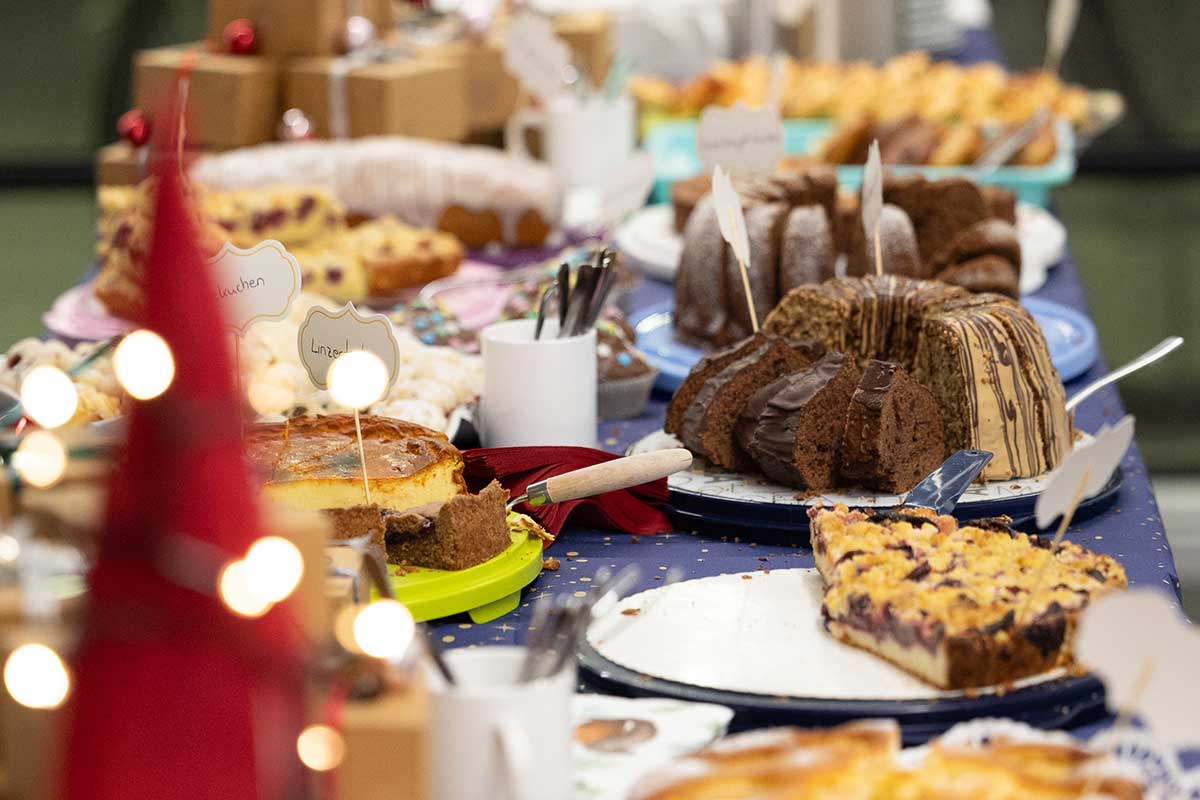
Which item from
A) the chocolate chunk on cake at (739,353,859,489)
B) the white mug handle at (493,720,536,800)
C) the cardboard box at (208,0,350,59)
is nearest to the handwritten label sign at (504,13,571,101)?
the cardboard box at (208,0,350,59)

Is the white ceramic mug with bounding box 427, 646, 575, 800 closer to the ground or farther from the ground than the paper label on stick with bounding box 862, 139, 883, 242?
closer to the ground

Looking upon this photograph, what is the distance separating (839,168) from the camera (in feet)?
13.9

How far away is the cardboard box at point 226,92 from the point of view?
12.7ft

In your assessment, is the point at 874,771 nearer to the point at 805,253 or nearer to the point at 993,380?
the point at 993,380

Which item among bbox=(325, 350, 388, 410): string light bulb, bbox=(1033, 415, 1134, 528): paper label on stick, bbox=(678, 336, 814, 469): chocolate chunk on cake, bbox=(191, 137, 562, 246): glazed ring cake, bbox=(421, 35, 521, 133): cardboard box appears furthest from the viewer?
bbox=(421, 35, 521, 133): cardboard box

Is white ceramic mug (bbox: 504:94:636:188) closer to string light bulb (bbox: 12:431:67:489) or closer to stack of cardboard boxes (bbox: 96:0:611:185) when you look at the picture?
stack of cardboard boxes (bbox: 96:0:611:185)

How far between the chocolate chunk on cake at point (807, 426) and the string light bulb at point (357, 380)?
0.68 m

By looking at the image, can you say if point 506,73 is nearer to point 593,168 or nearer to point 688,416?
point 593,168

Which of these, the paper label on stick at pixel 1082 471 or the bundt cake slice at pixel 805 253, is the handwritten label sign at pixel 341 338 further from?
the bundt cake slice at pixel 805 253

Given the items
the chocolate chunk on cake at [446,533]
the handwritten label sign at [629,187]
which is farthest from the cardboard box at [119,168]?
the chocolate chunk on cake at [446,533]

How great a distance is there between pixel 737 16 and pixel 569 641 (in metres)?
5.25

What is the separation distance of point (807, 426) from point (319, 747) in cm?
113

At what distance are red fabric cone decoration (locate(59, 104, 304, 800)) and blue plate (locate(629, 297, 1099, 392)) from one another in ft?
5.38

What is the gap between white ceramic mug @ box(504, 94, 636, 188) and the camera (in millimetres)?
4309
